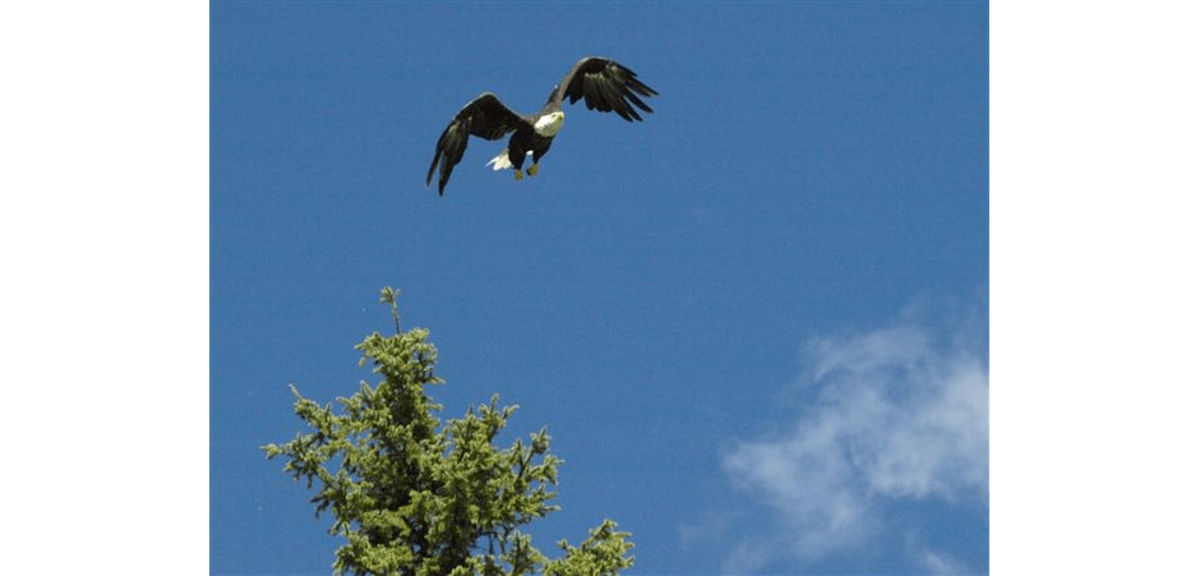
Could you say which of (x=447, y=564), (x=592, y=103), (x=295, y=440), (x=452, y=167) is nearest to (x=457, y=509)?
(x=447, y=564)

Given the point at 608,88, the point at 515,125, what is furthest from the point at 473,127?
the point at 608,88

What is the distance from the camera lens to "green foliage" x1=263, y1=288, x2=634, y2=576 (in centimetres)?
1656

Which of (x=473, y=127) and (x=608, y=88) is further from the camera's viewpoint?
(x=608, y=88)

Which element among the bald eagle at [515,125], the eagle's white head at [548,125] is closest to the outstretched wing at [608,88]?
the bald eagle at [515,125]

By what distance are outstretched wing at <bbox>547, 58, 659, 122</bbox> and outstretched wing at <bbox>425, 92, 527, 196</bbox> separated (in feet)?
5.12

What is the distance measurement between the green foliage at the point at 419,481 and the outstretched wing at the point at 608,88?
314cm

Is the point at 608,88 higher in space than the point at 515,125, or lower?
higher

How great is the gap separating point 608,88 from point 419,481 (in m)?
4.68

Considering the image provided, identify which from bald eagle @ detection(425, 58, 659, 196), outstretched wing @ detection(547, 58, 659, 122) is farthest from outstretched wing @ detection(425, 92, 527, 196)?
outstretched wing @ detection(547, 58, 659, 122)

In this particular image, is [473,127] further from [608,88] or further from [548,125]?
[608,88]

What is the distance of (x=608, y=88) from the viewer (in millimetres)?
18953

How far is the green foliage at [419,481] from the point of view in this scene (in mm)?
16562

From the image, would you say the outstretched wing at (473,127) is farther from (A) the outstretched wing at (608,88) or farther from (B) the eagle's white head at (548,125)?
(A) the outstretched wing at (608,88)

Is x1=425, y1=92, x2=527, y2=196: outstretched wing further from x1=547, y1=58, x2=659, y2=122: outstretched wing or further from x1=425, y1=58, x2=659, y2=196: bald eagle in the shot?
x1=547, y1=58, x2=659, y2=122: outstretched wing
